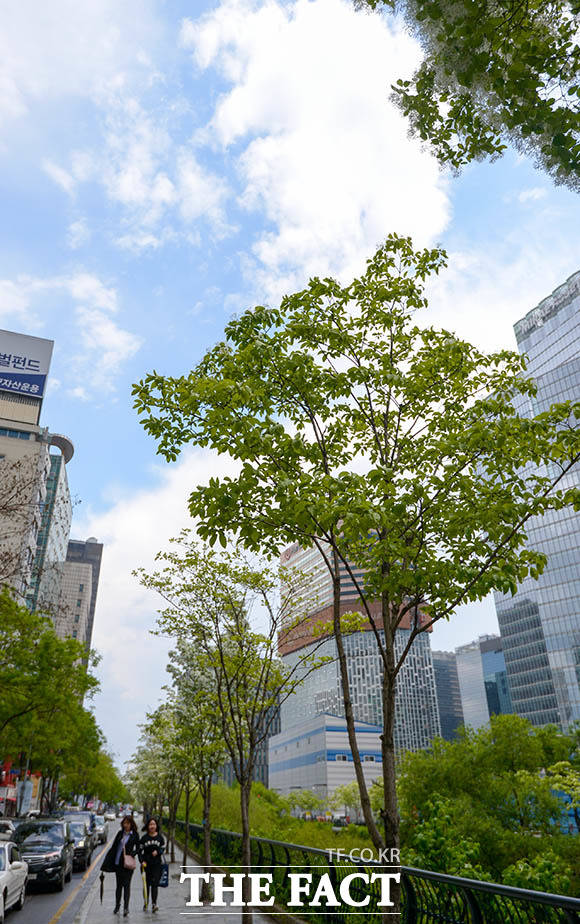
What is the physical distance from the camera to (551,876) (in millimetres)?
8242

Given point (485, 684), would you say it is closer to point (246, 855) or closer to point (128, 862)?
point (128, 862)

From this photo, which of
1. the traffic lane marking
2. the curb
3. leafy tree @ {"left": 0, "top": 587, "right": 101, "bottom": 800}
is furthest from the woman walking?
leafy tree @ {"left": 0, "top": 587, "right": 101, "bottom": 800}

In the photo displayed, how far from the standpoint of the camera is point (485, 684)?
178m

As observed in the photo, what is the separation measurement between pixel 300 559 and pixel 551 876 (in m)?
11.1

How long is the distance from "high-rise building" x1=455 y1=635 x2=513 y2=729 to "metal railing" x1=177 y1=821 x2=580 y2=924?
169481 mm

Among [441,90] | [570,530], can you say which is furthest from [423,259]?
[570,530]

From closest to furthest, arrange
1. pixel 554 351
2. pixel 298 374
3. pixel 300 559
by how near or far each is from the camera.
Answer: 1. pixel 298 374
2. pixel 300 559
3. pixel 554 351

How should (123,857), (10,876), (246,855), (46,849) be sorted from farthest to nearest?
(46,849)
(123,857)
(10,876)
(246,855)

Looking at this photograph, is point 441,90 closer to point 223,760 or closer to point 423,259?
point 423,259

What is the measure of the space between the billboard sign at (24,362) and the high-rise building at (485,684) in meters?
139

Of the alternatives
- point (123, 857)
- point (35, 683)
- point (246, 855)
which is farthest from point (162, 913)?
point (35, 683)

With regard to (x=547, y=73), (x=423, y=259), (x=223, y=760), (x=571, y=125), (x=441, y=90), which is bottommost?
(x=223, y=760)

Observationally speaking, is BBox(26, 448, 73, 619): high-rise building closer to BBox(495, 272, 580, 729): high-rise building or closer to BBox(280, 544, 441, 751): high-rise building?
BBox(280, 544, 441, 751): high-rise building

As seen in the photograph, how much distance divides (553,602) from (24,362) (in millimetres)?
94277
